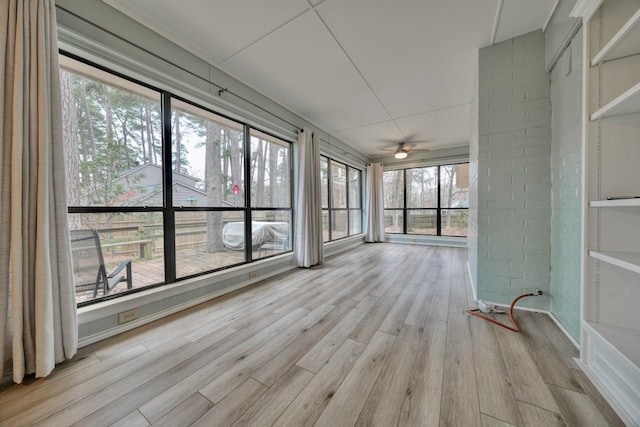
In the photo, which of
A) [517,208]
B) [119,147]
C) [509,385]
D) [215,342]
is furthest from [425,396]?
[119,147]

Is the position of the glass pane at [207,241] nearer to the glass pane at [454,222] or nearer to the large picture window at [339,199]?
the large picture window at [339,199]

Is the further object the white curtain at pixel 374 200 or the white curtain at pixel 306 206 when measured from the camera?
the white curtain at pixel 374 200

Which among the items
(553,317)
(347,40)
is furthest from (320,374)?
(347,40)

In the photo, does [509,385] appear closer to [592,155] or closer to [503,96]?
[592,155]

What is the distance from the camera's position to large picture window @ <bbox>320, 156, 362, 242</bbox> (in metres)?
4.82

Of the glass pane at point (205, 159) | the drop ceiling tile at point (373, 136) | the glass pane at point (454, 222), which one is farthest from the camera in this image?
the glass pane at point (454, 222)

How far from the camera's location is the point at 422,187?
5.91m

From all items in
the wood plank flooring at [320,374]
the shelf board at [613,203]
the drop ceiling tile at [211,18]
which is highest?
the drop ceiling tile at [211,18]

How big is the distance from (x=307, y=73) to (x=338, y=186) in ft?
10.1

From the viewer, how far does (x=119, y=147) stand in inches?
70.4

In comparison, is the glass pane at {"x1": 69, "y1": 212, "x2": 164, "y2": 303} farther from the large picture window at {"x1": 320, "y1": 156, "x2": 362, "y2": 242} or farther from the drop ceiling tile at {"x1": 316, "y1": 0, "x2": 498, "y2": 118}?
the large picture window at {"x1": 320, "y1": 156, "x2": 362, "y2": 242}

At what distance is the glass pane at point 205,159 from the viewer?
7.14 feet

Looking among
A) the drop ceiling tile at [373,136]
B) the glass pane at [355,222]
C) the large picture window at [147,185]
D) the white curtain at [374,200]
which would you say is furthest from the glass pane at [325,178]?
the large picture window at [147,185]

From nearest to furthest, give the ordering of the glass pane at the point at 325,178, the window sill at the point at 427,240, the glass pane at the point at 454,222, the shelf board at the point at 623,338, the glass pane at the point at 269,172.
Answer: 1. the shelf board at the point at 623,338
2. the glass pane at the point at 269,172
3. the glass pane at the point at 325,178
4. the window sill at the point at 427,240
5. the glass pane at the point at 454,222
